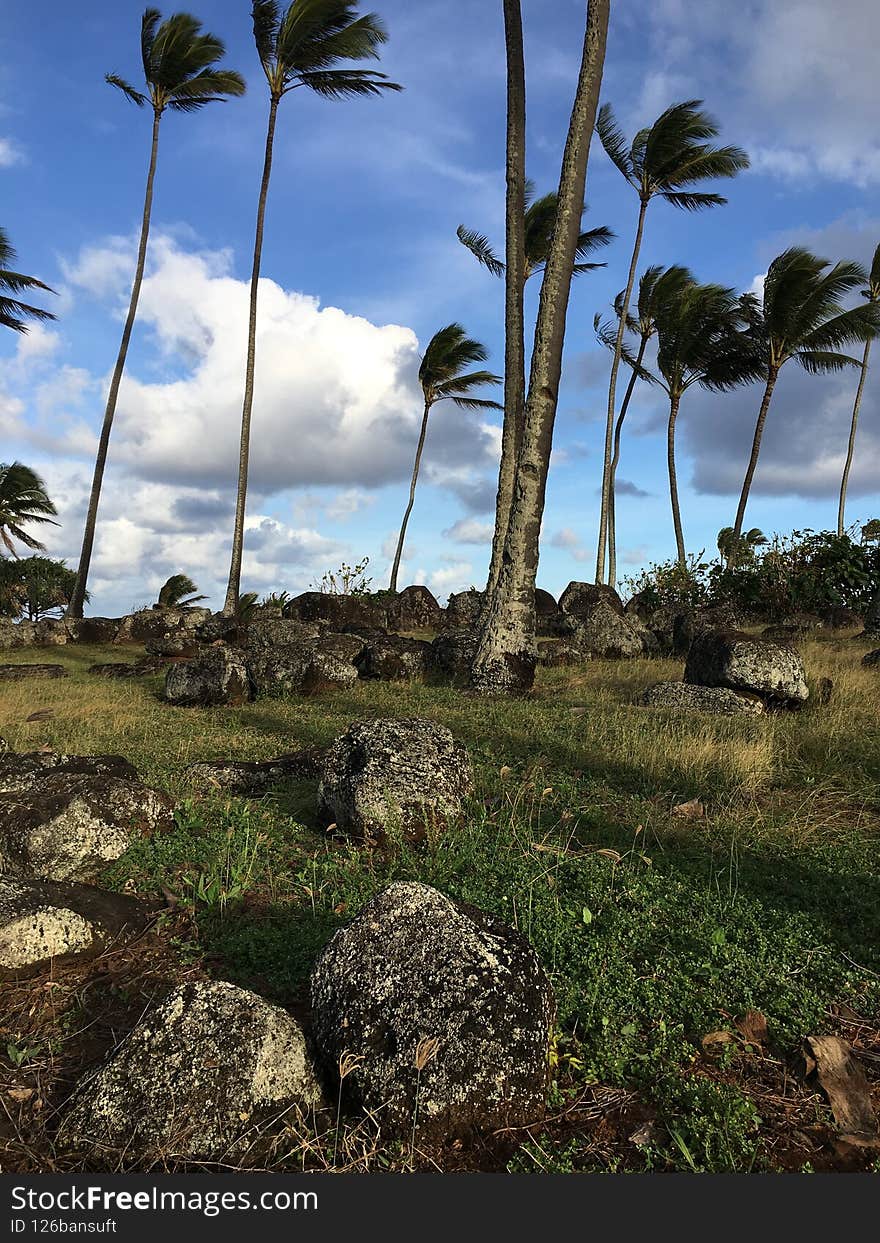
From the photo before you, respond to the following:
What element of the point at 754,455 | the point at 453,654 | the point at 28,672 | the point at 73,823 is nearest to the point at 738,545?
the point at 754,455

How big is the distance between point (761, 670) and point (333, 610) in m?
16.3

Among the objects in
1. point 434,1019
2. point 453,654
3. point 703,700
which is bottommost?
point 434,1019

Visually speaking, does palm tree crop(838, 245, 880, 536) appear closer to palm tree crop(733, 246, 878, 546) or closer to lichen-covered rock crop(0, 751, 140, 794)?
palm tree crop(733, 246, 878, 546)

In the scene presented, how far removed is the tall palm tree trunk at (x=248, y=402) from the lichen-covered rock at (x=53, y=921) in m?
22.3

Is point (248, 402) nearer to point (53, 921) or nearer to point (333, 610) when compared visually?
point (333, 610)

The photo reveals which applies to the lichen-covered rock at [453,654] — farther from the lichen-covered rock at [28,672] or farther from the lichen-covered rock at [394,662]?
the lichen-covered rock at [28,672]

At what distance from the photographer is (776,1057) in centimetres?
365

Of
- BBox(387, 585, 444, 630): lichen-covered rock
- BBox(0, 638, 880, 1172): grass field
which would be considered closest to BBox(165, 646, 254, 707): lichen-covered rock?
BBox(0, 638, 880, 1172): grass field

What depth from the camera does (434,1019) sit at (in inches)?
131

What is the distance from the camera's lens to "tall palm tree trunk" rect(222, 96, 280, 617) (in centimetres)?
2719

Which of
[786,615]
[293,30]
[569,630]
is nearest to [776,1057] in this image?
[569,630]

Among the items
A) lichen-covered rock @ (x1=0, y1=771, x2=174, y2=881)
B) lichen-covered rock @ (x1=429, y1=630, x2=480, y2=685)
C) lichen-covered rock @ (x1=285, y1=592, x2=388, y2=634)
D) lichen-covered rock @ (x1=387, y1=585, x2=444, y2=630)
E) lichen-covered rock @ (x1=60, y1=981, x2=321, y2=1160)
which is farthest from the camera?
lichen-covered rock @ (x1=387, y1=585, x2=444, y2=630)

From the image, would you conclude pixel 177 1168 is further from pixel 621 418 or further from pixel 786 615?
pixel 621 418

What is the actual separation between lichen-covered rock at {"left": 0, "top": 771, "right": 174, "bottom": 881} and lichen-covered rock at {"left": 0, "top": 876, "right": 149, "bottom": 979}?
738mm
